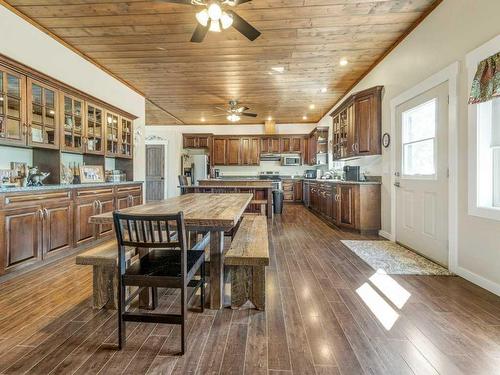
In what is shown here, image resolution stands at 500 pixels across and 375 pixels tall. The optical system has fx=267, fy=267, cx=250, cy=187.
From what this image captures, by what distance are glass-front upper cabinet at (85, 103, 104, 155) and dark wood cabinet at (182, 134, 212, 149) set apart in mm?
4742

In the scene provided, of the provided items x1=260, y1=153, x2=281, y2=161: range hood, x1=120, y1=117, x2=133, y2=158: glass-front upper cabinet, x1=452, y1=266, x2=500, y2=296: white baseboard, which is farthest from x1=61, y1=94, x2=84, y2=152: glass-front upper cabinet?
x1=260, y1=153, x2=281, y2=161: range hood

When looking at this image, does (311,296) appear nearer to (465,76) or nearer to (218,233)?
(218,233)

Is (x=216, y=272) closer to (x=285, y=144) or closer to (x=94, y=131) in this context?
(x=94, y=131)

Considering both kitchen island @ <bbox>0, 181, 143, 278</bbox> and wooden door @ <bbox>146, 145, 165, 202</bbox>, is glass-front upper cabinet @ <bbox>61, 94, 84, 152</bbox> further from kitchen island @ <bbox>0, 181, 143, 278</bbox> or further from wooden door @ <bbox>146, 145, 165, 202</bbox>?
wooden door @ <bbox>146, 145, 165, 202</bbox>

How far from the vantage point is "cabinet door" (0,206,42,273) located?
98.2 inches

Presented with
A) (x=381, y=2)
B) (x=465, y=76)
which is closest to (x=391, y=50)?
(x=381, y=2)

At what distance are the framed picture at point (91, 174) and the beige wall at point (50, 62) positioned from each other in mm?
761

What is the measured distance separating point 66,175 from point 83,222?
74 centimetres

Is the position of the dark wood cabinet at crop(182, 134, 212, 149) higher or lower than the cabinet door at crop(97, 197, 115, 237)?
higher

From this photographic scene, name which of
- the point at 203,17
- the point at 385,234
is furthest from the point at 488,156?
the point at 203,17

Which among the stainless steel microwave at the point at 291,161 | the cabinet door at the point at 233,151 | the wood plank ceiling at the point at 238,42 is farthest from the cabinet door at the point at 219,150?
the wood plank ceiling at the point at 238,42

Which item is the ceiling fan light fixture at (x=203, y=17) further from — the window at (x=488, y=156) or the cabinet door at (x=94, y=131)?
the window at (x=488, y=156)

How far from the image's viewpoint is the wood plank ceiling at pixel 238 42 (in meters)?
3.03

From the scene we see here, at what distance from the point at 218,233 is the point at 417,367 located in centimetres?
145
